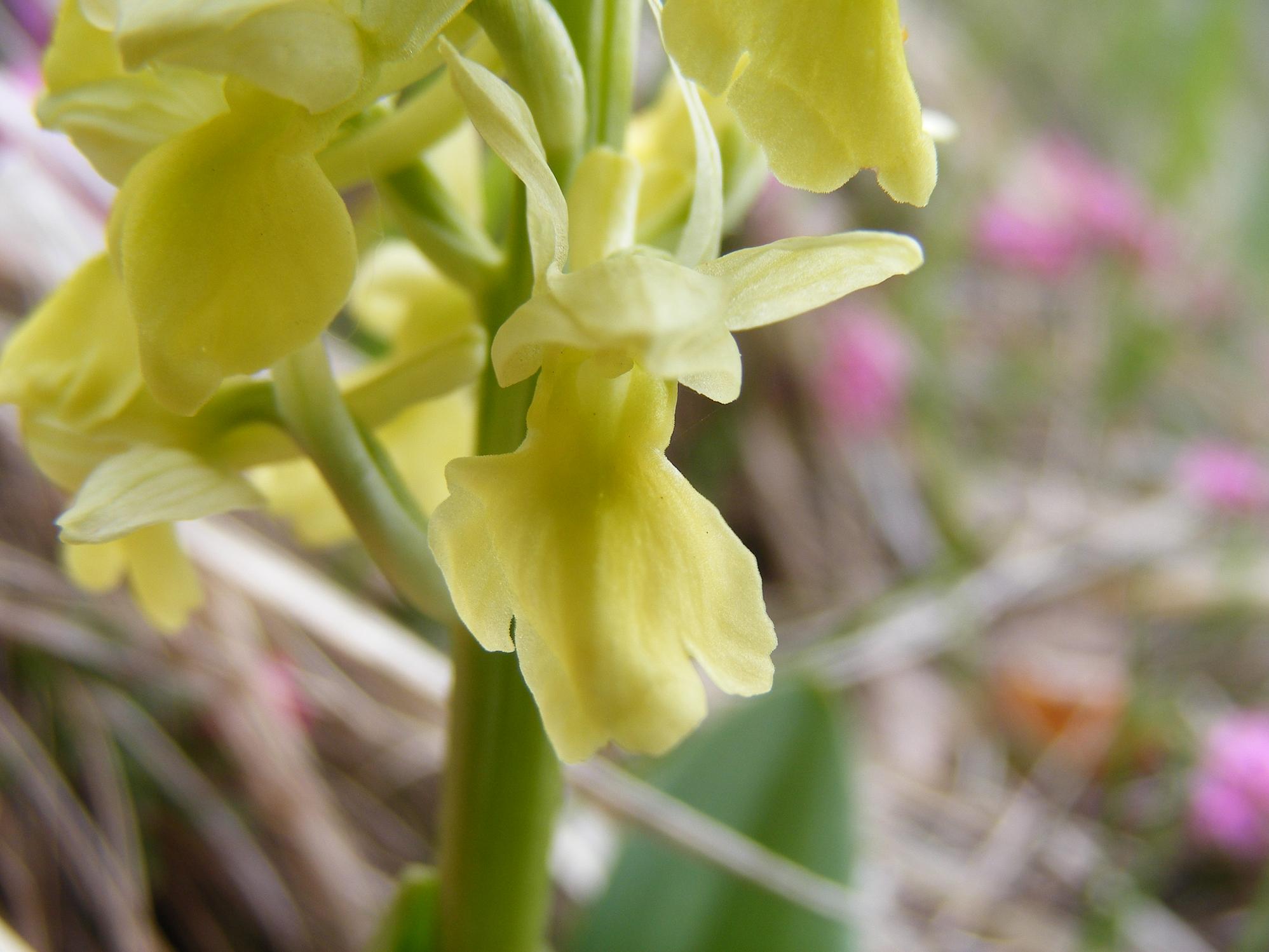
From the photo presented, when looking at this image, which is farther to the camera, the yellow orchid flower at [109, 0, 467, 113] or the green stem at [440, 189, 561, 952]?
the green stem at [440, 189, 561, 952]

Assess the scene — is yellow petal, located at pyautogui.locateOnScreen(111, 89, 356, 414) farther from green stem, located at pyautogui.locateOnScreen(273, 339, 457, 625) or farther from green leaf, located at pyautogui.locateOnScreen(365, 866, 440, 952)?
green leaf, located at pyautogui.locateOnScreen(365, 866, 440, 952)

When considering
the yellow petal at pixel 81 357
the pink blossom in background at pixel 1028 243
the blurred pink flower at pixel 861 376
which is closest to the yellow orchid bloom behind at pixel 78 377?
the yellow petal at pixel 81 357

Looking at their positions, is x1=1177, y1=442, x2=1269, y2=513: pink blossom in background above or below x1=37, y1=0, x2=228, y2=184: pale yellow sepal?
below

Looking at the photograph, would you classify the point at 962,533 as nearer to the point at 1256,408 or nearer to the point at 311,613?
the point at 1256,408

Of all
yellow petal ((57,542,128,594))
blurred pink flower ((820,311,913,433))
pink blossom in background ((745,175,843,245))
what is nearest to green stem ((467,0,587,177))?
yellow petal ((57,542,128,594))

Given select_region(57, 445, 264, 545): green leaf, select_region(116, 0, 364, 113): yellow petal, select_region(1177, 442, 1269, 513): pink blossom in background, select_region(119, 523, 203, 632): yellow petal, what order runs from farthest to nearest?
select_region(1177, 442, 1269, 513): pink blossom in background, select_region(119, 523, 203, 632): yellow petal, select_region(57, 445, 264, 545): green leaf, select_region(116, 0, 364, 113): yellow petal

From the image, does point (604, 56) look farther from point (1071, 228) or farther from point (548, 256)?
point (1071, 228)

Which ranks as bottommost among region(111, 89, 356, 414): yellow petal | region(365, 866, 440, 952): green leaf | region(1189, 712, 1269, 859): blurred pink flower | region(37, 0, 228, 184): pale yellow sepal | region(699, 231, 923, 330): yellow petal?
region(1189, 712, 1269, 859): blurred pink flower

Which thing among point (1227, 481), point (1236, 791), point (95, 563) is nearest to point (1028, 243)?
point (1227, 481)
